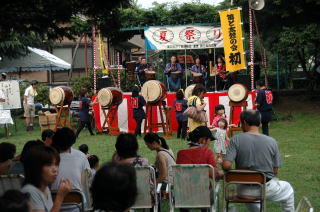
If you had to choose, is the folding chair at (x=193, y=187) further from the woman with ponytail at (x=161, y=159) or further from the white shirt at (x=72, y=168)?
the white shirt at (x=72, y=168)

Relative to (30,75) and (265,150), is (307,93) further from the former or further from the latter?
(265,150)

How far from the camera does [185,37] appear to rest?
22609mm

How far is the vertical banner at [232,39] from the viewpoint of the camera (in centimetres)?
1928

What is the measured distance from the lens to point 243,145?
22.3ft

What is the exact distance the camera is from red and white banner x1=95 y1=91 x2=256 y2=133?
18984 mm

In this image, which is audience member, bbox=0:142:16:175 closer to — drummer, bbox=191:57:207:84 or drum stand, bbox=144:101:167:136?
drum stand, bbox=144:101:167:136

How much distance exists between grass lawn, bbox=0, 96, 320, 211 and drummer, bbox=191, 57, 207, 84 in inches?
115

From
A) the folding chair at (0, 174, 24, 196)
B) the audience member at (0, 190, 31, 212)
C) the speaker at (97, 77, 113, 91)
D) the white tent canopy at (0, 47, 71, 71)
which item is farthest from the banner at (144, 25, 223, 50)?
the audience member at (0, 190, 31, 212)

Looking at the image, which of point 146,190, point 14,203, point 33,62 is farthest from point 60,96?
point 14,203

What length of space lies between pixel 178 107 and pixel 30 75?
19.6m

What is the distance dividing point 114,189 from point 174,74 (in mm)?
19227

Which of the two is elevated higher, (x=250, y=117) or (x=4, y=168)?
(x=250, y=117)

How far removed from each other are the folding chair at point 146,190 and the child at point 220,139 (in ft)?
15.6

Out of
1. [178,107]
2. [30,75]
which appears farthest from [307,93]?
[30,75]
